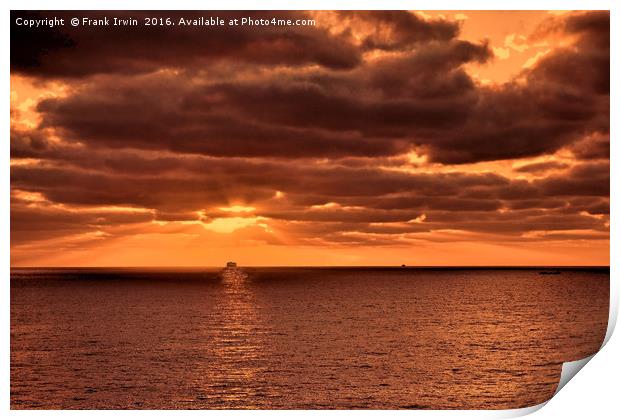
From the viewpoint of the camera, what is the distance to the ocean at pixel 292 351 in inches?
1275

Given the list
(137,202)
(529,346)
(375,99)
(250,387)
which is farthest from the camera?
(137,202)

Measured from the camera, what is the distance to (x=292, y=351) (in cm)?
4462

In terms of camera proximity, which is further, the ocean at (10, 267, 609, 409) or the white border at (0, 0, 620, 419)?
the ocean at (10, 267, 609, 409)

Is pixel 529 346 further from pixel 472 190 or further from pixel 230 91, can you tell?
pixel 472 190

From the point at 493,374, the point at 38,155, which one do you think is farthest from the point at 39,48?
the point at 493,374

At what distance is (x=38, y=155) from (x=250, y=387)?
2695 cm

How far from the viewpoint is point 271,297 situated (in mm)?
82875

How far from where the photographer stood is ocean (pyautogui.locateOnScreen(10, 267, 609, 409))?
32375 millimetres

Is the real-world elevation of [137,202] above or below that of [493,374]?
above
